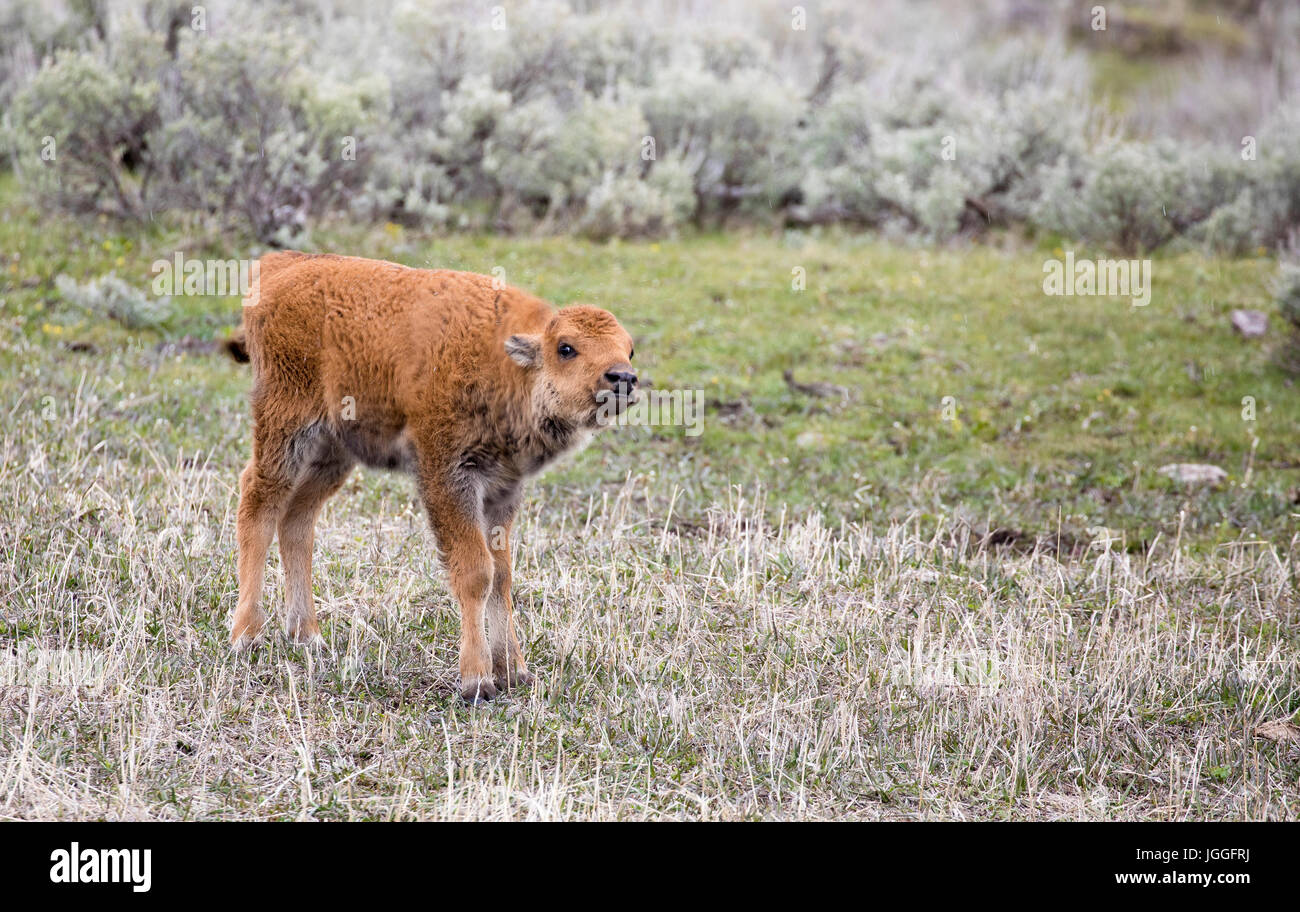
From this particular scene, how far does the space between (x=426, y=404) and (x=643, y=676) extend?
62.1 inches

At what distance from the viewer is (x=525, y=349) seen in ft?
17.7

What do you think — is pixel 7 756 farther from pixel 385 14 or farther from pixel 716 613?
pixel 385 14

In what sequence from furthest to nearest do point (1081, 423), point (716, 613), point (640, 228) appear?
point (640, 228)
point (1081, 423)
point (716, 613)

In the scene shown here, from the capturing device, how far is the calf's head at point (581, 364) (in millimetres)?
5281

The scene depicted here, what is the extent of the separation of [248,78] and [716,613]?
982cm

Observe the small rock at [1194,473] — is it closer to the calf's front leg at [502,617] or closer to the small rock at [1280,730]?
the small rock at [1280,730]

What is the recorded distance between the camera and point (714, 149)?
17422 mm

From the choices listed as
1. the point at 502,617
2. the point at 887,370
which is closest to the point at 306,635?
the point at 502,617

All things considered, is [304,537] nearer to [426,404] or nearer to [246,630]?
[246,630]

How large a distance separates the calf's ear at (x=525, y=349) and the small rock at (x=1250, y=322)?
999 cm

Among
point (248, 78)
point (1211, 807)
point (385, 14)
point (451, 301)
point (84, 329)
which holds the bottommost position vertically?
point (1211, 807)

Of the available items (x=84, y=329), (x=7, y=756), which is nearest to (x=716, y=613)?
(x=7, y=756)

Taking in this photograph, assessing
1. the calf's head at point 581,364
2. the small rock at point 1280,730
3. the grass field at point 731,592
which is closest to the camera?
the grass field at point 731,592

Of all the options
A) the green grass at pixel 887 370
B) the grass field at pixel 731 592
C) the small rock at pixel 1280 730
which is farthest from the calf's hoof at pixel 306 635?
the small rock at pixel 1280 730
